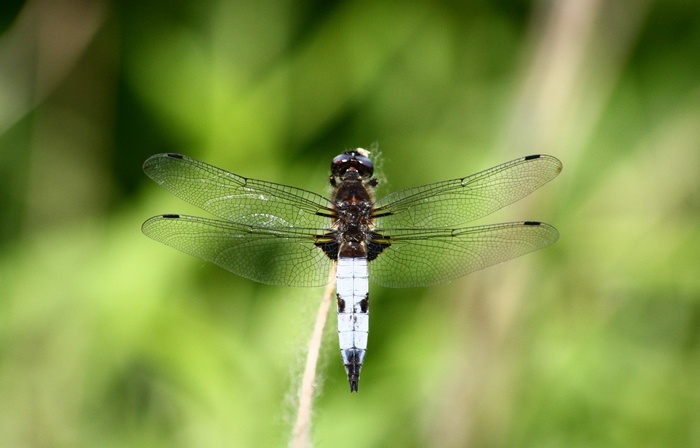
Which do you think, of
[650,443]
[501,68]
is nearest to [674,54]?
[501,68]

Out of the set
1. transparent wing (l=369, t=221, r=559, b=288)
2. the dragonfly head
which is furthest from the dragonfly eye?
transparent wing (l=369, t=221, r=559, b=288)

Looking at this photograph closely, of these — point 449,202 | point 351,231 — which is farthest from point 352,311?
point 449,202

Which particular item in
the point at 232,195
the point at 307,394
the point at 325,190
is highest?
the point at 325,190

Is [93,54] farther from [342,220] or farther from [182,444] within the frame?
[182,444]

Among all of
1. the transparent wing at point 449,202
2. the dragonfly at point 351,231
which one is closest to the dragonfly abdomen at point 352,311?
the dragonfly at point 351,231

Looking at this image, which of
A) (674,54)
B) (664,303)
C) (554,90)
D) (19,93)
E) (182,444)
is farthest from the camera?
(674,54)

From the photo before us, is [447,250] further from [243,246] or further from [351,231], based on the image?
[243,246]
